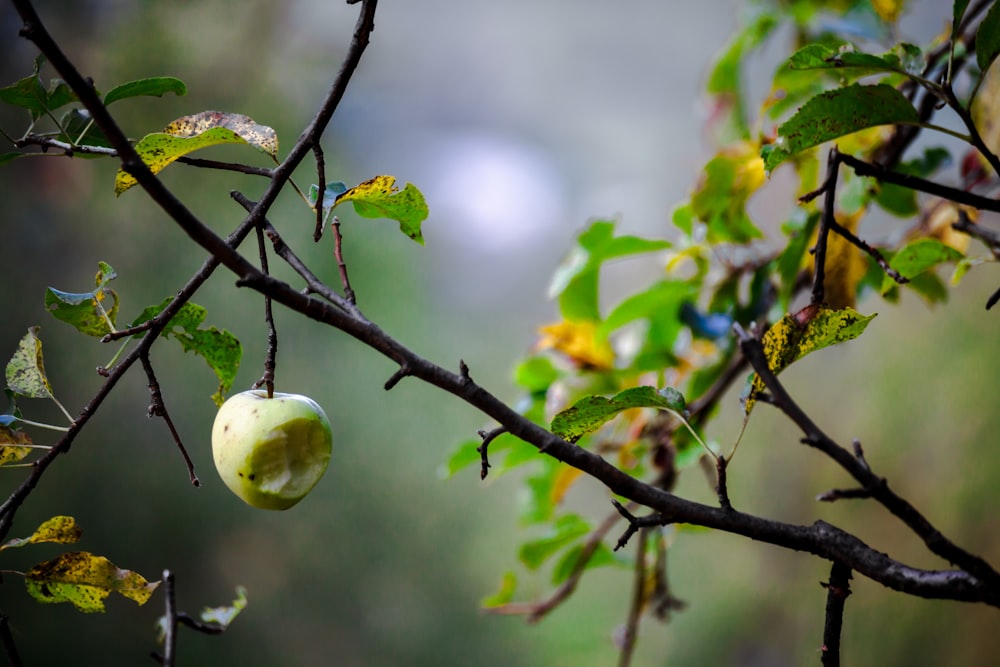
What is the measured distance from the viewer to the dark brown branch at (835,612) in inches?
9.0

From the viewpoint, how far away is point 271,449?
0.25 metres

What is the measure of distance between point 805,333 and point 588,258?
27 cm

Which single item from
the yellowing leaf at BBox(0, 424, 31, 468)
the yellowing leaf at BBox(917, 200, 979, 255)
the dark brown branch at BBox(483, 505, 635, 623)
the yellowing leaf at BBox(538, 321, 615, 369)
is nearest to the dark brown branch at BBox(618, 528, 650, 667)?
the dark brown branch at BBox(483, 505, 635, 623)

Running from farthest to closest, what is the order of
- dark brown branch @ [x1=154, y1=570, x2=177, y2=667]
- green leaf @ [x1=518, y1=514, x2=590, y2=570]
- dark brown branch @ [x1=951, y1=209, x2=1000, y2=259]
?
green leaf @ [x1=518, y1=514, x2=590, y2=570] < dark brown branch @ [x1=951, y1=209, x2=1000, y2=259] < dark brown branch @ [x1=154, y1=570, x2=177, y2=667]

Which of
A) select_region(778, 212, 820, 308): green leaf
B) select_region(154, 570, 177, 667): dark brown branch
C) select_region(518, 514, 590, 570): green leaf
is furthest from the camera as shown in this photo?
select_region(518, 514, 590, 570): green leaf

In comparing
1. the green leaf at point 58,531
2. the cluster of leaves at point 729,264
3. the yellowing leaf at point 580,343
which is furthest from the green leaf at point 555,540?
the green leaf at point 58,531

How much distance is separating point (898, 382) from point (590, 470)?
0.87 meters

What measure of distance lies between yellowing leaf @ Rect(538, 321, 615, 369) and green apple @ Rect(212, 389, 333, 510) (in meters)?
0.32

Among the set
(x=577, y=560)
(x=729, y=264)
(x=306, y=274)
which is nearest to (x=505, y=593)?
(x=577, y=560)

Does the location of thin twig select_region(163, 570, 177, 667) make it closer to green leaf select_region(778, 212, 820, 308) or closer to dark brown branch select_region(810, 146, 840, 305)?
dark brown branch select_region(810, 146, 840, 305)

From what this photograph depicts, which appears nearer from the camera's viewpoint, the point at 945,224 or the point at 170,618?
the point at 170,618

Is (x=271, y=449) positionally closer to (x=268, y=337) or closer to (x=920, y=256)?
(x=268, y=337)

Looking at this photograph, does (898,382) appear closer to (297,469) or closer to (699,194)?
(699,194)

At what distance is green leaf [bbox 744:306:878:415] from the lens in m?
0.24
